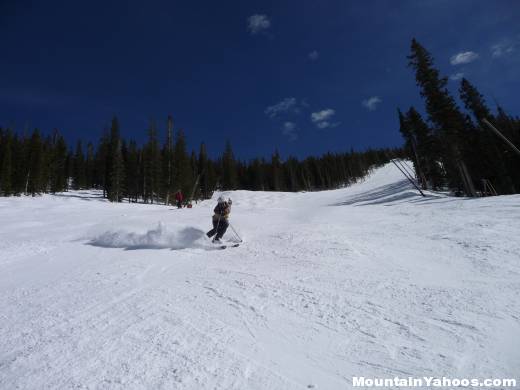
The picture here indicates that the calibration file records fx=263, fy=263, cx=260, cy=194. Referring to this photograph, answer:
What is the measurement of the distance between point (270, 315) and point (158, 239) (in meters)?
6.75

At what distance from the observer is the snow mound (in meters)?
9.48

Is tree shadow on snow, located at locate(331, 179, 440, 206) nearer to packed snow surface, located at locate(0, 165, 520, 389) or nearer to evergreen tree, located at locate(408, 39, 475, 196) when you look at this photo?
evergreen tree, located at locate(408, 39, 475, 196)

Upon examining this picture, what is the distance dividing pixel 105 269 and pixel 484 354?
301 inches

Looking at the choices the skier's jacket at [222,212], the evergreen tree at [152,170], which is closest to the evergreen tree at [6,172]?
the evergreen tree at [152,170]

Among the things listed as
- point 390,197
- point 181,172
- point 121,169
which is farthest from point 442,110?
point 121,169

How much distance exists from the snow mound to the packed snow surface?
114 centimetres

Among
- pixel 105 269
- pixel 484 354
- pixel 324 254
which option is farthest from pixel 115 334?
pixel 324 254

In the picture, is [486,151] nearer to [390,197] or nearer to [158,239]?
[390,197]

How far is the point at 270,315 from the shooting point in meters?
4.11

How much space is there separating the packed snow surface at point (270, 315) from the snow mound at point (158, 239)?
1136 mm

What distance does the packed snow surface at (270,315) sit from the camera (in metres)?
2.86

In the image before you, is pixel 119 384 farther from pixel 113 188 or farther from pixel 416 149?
pixel 113 188

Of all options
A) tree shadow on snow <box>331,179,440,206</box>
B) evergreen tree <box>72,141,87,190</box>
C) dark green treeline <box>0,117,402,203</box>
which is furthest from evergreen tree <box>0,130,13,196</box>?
tree shadow on snow <box>331,179,440,206</box>

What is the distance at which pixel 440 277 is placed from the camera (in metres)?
5.19
